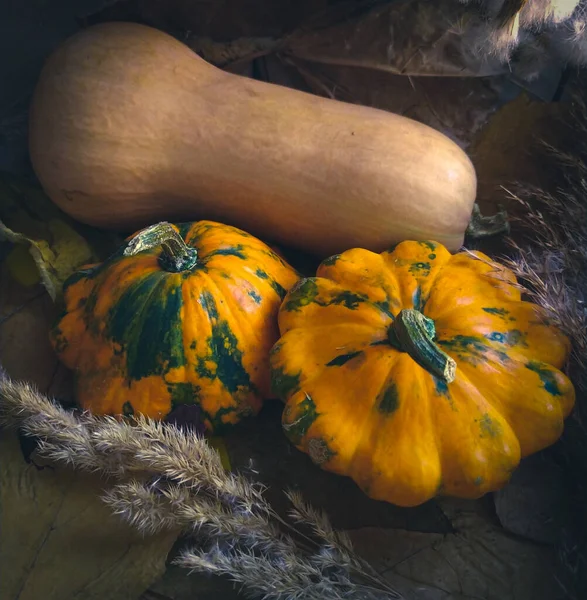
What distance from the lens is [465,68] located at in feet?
4.03

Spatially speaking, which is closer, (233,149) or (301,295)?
(301,295)

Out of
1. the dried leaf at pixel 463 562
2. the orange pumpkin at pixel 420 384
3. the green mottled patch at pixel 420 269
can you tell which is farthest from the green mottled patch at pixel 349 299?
the dried leaf at pixel 463 562

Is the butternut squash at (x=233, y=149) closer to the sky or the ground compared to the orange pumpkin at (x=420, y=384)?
closer to the sky

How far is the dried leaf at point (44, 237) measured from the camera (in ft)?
3.67

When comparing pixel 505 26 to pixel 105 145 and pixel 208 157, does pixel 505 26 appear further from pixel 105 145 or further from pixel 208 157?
pixel 105 145

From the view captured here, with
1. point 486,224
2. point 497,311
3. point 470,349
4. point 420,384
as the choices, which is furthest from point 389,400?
point 486,224

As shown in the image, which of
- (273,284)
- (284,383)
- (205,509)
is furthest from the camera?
(273,284)

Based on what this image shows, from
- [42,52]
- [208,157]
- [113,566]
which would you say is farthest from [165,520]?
[42,52]

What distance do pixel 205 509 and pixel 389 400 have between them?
0.31 m

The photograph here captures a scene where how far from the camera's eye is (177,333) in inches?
36.9

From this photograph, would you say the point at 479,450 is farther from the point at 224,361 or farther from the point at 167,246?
the point at 167,246

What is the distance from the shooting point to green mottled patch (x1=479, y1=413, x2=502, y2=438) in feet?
2.72

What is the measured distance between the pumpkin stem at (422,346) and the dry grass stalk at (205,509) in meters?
0.27

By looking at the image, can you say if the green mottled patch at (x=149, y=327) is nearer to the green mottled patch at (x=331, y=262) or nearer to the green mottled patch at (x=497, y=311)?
the green mottled patch at (x=331, y=262)
